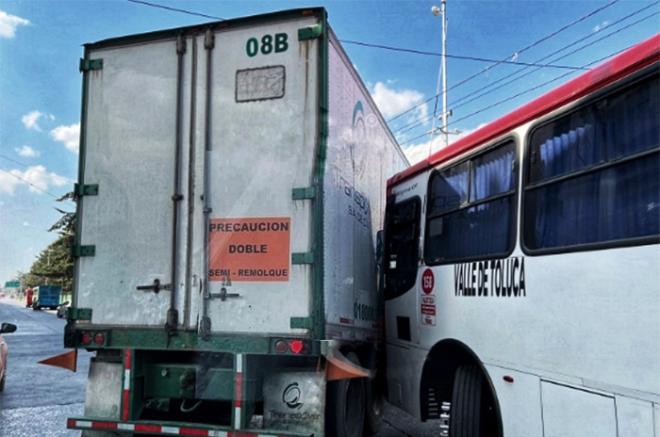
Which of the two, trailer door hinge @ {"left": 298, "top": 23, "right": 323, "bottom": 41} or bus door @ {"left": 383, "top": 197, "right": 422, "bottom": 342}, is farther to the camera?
bus door @ {"left": 383, "top": 197, "right": 422, "bottom": 342}

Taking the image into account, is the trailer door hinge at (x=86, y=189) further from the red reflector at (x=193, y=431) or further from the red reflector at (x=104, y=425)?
the red reflector at (x=193, y=431)

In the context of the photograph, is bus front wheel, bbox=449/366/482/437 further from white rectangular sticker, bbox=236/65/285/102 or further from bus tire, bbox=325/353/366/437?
white rectangular sticker, bbox=236/65/285/102

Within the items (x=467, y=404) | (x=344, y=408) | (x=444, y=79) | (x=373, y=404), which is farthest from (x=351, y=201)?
(x=444, y=79)

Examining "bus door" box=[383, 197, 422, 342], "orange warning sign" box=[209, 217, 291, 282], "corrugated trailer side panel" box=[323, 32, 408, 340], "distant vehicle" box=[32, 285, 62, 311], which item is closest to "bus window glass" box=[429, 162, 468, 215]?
"bus door" box=[383, 197, 422, 342]

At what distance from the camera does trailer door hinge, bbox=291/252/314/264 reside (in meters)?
4.76

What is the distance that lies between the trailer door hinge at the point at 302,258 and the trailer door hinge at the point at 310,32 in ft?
6.19

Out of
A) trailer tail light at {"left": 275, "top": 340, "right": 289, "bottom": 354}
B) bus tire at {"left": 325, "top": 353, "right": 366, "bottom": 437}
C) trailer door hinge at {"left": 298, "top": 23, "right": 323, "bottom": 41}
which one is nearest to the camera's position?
trailer tail light at {"left": 275, "top": 340, "right": 289, "bottom": 354}

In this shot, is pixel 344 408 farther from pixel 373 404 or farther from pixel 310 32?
pixel 310 32

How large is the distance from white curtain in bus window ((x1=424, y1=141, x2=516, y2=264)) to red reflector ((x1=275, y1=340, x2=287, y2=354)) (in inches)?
67.3

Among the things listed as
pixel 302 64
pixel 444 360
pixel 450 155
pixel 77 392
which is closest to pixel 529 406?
pixel 444 360

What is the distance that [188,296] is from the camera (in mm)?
4992

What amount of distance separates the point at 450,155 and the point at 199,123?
2.37m

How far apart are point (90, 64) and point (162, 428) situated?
3.48 m

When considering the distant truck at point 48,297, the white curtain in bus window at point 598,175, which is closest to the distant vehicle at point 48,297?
the distant truck at point 48,297
